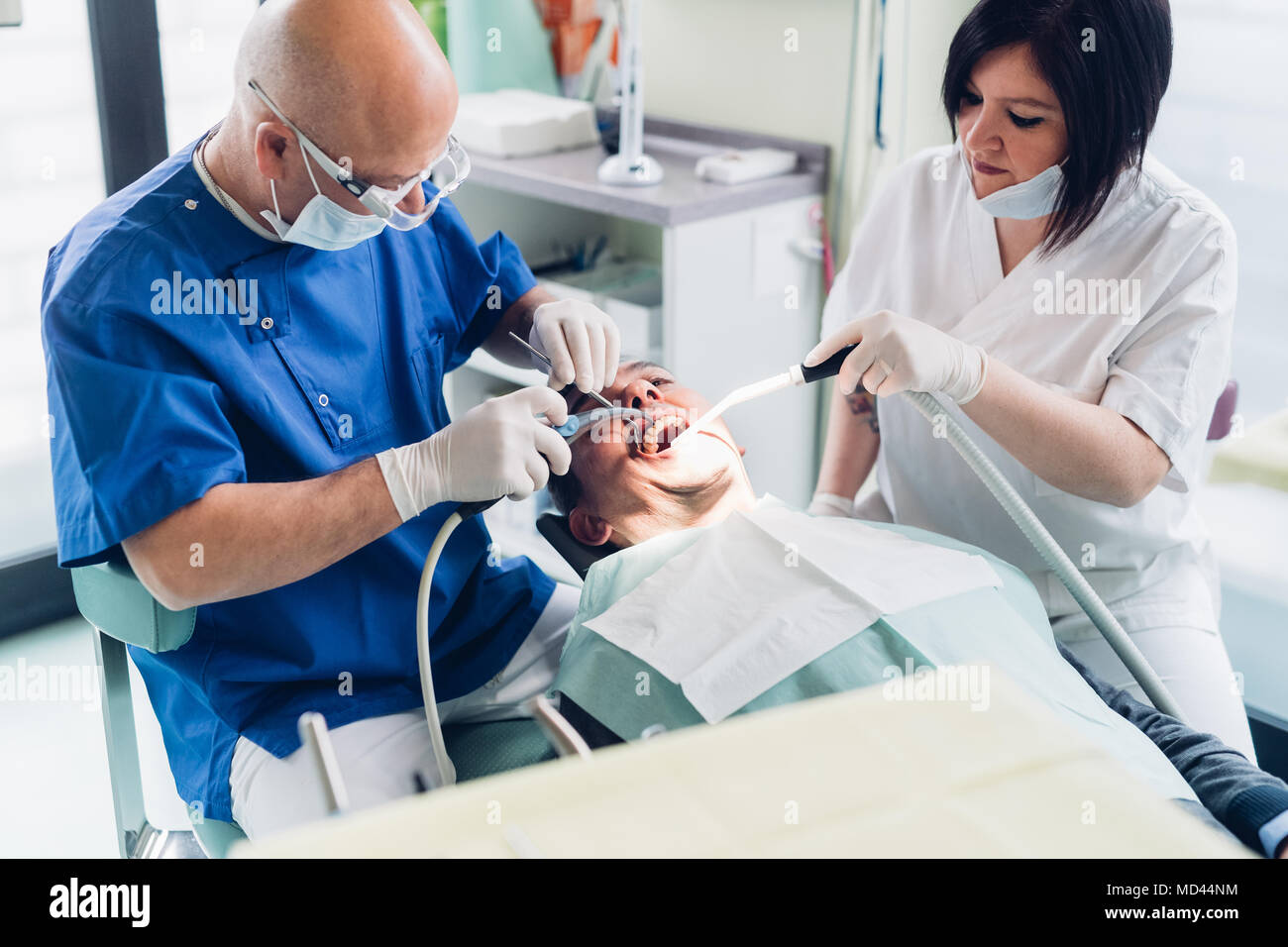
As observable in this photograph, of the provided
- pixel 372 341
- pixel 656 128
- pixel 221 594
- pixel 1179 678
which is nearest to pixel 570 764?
pixel 221 594

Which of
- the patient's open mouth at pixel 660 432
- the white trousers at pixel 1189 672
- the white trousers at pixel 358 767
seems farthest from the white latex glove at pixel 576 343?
the white trousers at pixel 1189 672

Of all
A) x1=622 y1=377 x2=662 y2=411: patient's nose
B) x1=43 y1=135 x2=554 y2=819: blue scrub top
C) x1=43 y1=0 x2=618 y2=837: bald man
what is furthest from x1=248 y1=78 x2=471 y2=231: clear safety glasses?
x1=622 y1=377 x2=662 y2=411: patient's nose

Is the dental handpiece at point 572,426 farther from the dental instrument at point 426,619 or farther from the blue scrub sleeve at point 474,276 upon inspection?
the blue scrub sleeve at point 474,276

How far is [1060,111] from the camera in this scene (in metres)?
1.49

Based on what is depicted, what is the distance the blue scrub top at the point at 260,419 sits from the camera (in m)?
1.18

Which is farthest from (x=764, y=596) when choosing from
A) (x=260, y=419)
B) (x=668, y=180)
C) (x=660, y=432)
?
(x=668, y=180)

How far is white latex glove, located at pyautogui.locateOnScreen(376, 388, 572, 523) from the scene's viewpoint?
50.3 inches

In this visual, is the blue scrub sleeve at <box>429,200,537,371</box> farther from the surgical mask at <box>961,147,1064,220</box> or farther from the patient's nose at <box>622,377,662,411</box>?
the surgical mask at <box>961,147,1064,220</box>

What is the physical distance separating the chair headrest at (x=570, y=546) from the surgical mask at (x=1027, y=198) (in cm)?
73

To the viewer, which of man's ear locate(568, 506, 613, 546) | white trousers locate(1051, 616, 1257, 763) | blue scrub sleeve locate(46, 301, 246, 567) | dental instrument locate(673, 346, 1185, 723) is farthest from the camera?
man's ear locate(568, 506, 613, 546)

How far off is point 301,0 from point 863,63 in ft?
5.37

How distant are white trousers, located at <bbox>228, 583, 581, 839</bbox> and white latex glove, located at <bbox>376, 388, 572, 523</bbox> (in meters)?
0.30

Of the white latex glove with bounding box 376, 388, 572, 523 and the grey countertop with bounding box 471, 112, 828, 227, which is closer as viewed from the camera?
the white latex glove with bounding box 376, 388, 572, 523

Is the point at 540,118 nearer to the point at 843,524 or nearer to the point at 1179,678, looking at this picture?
the point at 843,524
